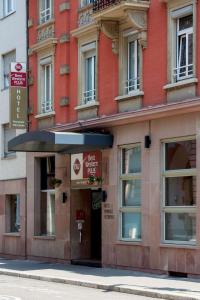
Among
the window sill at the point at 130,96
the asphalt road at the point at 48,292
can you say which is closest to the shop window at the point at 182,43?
the window sill at the point at 130,96

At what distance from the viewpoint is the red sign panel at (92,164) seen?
894 inches

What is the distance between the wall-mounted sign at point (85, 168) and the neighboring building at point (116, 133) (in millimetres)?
35

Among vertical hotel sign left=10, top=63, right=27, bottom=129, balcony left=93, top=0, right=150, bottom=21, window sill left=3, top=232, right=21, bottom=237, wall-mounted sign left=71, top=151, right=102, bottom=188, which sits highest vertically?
balcony left=93, top=0, right=150, bottom=21

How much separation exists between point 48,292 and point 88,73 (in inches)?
354

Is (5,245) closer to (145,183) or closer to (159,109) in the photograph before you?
(145,183)

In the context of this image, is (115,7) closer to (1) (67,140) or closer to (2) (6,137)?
(1) (67,140)

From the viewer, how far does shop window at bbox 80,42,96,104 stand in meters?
23.4

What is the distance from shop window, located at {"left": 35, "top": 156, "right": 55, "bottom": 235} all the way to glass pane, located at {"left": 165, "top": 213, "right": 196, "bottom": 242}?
6727 millimetres

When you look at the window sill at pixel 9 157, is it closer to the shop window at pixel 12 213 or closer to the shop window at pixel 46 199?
the shop window at pixel 12 213

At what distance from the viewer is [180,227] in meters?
19.5

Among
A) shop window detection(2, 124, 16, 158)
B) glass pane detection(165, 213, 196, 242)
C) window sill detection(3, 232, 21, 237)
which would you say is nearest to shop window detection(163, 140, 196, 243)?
glass pane detection(165, 213, 196, 242)

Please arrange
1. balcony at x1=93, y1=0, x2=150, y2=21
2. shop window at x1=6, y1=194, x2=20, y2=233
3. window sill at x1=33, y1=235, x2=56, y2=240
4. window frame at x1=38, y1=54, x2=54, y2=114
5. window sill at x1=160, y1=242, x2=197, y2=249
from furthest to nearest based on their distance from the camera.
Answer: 1. shop window at x1=6, y1=194, x2=20, y2=233
2. window frame at x1=38, y1=54, x2=54, y2=114
3. window sill at x1=33, y1=235, x2=56, y2=240
4. balcony at x1=93, y1=0, x2=150, y2=21
5. window sill at x1=160, y1=242, x2=197, y2=249

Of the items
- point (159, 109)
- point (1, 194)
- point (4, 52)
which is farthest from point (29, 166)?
point (159, 109)

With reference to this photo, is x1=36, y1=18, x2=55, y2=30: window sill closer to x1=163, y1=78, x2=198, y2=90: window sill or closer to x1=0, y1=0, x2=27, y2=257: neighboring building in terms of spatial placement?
x1=0, y1=0, x2=27, y2=257: neighboring building
